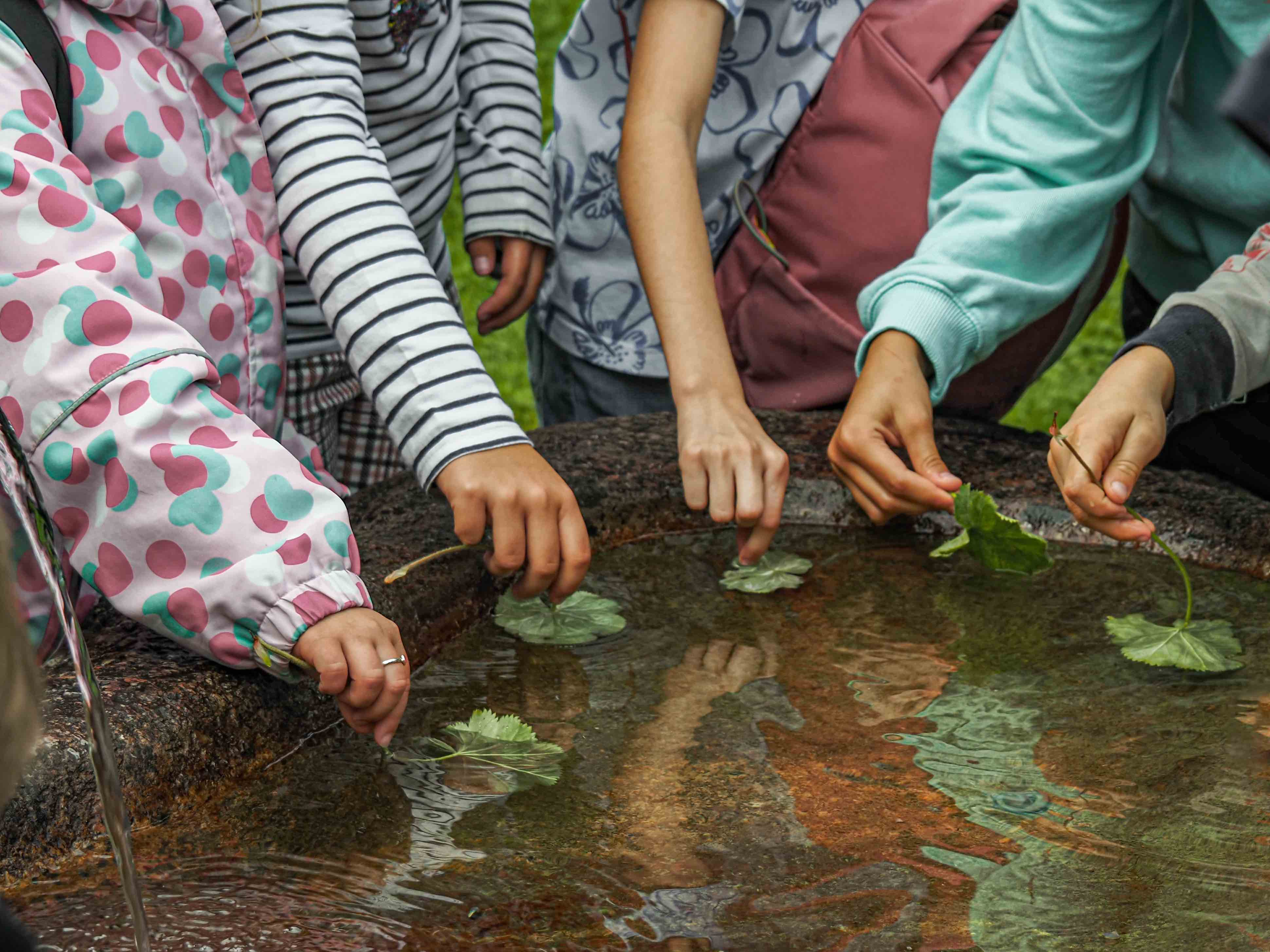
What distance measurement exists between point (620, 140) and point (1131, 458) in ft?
2.99

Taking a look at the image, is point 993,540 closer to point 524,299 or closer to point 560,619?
point 560,619

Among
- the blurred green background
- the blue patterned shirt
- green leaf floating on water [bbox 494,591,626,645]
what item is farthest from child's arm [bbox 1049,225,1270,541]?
the blurred green background

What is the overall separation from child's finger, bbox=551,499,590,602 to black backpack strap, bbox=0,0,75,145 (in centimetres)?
59

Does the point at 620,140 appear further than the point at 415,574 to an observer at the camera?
Yes

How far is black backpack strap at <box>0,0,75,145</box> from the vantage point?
115 cm

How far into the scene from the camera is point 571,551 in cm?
123

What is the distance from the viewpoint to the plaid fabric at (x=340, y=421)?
170cm

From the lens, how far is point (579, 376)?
2195 millimetres

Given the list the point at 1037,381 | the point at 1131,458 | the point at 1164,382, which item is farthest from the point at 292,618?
the point at 1037,381

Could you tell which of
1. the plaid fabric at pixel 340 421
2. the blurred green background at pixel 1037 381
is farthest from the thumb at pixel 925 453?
the blurred green background at pixel 1037 381

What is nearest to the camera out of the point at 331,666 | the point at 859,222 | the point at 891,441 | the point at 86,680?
the point at 86,680

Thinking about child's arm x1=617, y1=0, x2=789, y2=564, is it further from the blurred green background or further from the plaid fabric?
the blurred green background

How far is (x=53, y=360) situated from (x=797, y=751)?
0.70 meters

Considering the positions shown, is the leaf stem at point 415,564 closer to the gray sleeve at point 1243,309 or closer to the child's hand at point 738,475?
the child's hand at point 738,475
